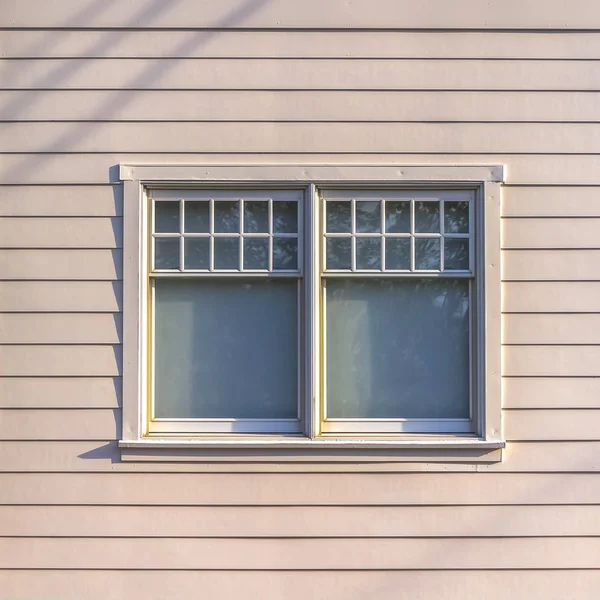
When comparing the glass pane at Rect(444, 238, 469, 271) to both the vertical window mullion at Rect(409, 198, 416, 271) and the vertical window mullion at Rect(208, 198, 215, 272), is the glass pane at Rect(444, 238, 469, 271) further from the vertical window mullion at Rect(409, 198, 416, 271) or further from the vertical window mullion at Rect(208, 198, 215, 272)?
the vertical window mullion at Rect(208, 198, 215, 272)

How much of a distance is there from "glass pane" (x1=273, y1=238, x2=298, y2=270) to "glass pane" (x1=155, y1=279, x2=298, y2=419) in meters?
0.10

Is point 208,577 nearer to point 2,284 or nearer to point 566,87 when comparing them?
point 2,284

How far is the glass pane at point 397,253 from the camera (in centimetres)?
334

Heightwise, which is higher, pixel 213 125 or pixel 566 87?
pixel 566 87

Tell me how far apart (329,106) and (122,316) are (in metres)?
1.62

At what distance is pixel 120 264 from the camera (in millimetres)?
3268

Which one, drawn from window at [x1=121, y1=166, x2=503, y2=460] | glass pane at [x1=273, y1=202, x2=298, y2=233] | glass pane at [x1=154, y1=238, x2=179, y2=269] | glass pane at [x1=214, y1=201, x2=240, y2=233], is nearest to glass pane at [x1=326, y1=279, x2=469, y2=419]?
window at [x1=121, y1=166, x2=503, y2=460]

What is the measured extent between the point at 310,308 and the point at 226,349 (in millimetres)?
536

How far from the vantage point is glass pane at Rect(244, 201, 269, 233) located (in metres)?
3.34

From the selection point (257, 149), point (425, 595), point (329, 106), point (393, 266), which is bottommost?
point (425, 595)

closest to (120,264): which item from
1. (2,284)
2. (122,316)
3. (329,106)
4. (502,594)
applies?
(122,316)

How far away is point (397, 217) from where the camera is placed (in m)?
3.35

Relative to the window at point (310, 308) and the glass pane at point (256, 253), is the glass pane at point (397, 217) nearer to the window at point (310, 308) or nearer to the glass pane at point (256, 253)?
the window at point (310, 308)

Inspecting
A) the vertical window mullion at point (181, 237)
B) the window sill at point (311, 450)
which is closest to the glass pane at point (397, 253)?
the window sill at point (311, 450)
